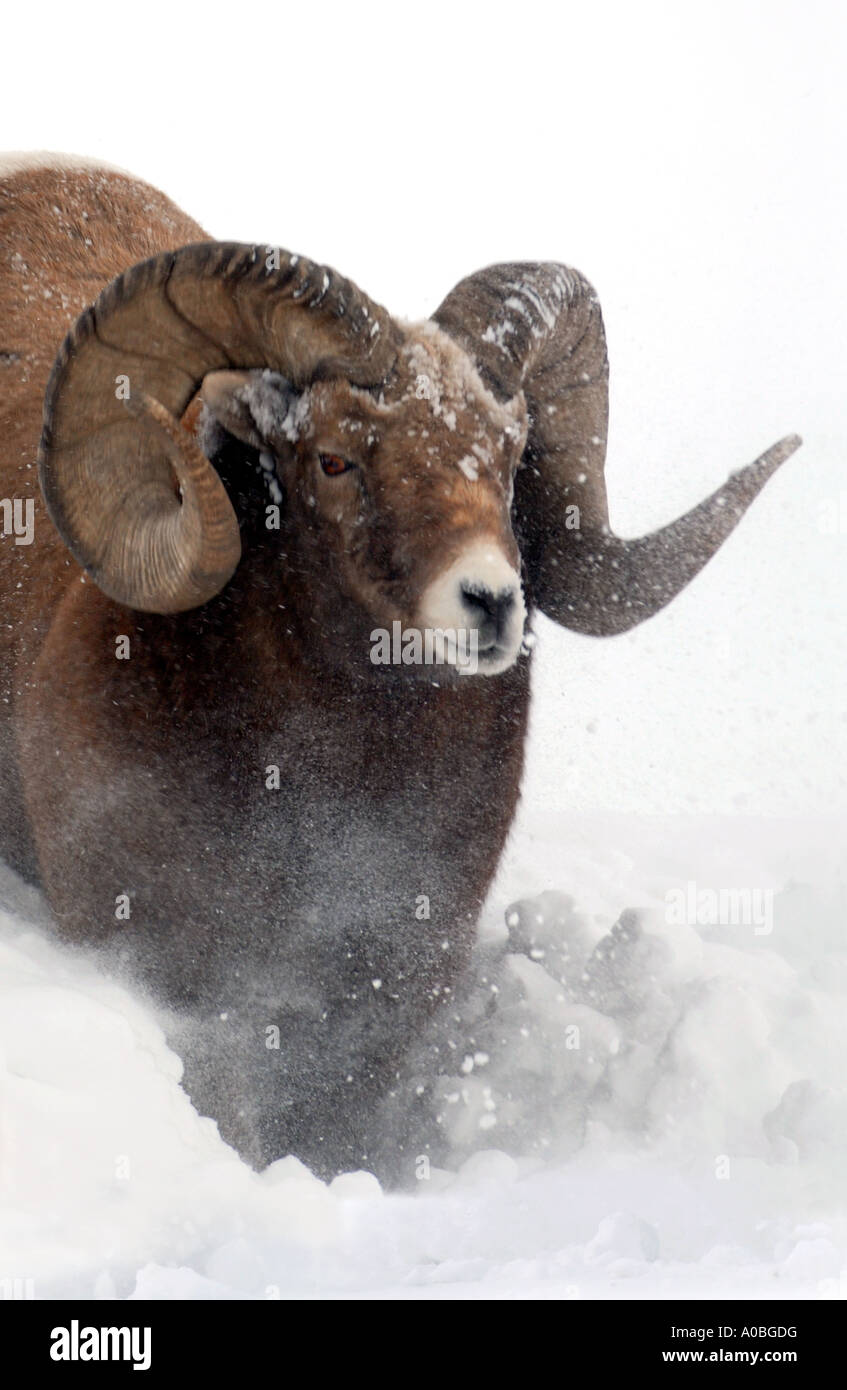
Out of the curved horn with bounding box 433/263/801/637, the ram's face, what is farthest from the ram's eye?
the curved horn with bounding box 433/263/801/637

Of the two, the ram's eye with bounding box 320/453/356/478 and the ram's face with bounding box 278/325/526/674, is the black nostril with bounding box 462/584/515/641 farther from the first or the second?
the ram's eye with bounding box 320/453/356/478

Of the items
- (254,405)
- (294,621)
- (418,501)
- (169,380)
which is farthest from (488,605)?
(169,380)

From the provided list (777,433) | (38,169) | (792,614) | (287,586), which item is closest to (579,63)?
(777,433)

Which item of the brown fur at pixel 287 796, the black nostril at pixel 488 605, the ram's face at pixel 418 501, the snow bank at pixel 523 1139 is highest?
the ram's face at pixel 418 501

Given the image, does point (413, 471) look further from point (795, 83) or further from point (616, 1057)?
point (795, 83)

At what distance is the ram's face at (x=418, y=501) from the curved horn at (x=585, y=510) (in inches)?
28.5

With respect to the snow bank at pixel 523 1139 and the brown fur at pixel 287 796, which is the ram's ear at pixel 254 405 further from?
the snow bank at pixel 523 1139

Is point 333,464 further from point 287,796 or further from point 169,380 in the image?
point 287,796

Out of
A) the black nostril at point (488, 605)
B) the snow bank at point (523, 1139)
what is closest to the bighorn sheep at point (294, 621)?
the black nostril at point (488, 605)

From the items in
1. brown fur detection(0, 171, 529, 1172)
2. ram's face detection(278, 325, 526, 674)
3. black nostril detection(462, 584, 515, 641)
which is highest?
ram's face detection(278, 325, 526, 674)

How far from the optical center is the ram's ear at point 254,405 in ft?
15.3

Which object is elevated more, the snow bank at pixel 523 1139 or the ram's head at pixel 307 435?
the ram's head at pixel 307 435

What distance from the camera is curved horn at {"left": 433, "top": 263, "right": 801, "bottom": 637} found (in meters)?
5.40

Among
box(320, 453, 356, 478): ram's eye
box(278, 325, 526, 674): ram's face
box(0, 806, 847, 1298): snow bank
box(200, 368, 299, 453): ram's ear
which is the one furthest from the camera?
box(200, 368, 299, 453): ram's ear
